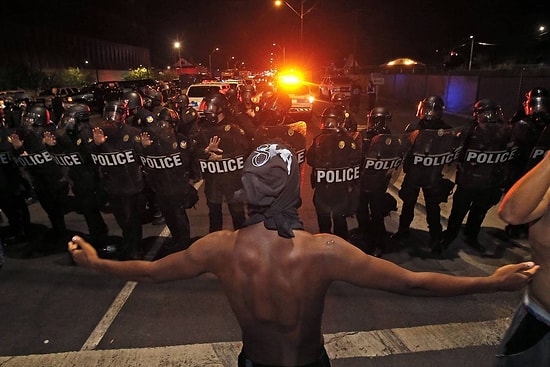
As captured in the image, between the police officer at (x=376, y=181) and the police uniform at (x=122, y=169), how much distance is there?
10.00 feet

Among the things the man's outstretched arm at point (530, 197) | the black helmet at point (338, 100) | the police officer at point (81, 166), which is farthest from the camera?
the black helmet at point (338, 100)

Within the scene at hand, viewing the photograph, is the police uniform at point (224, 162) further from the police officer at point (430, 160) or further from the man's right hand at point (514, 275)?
the man's right hand at point (514, 275)

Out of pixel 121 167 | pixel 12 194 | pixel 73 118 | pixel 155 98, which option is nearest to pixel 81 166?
pixel 121 167

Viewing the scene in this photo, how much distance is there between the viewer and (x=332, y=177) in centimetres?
528

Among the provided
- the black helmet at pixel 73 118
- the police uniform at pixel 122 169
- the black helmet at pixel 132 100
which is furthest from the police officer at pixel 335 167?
the black helmet at pixel 132 100

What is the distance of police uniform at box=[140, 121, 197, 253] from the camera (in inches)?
217

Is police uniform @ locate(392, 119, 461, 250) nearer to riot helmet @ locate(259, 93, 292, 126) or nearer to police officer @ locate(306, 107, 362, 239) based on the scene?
police officer @ locate(306, 107, 362, 239)

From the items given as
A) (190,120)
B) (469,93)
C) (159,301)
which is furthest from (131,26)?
(159,301)

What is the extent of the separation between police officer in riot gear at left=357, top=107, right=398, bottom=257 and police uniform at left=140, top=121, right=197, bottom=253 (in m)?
2.39

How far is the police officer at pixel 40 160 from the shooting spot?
6.11 m

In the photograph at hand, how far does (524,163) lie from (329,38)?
7504 centimetres

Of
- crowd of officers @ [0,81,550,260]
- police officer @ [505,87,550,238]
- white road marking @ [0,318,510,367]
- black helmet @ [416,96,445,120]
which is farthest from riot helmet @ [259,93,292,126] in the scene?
white road marking @ [0,318,510,367]

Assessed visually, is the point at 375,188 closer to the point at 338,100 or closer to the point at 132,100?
the point at 338,100

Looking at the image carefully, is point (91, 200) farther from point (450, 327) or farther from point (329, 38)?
point (329, 38)
